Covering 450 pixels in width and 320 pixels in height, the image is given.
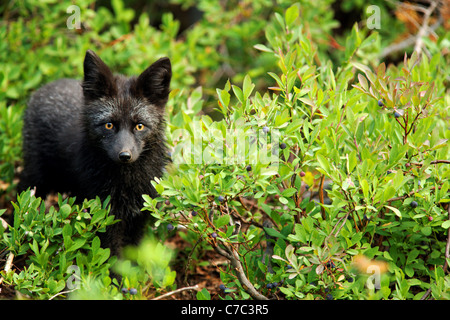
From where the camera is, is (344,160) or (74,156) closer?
(344,160)

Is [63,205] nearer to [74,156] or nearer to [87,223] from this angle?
[87,223]

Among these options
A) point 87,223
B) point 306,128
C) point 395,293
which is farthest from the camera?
point 87,223

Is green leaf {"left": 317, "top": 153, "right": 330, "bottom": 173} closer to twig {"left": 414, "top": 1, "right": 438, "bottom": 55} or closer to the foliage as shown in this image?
the foliage

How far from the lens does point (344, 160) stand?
3.35 metres

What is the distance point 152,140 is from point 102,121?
1.44 ft

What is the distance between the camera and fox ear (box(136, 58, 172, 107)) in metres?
4.02

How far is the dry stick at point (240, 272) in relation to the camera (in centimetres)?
329

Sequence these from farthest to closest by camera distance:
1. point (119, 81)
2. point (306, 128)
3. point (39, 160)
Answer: point (39, 160) < point (119, 81) < point (306, 128)

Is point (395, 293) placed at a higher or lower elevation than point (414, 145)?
lower

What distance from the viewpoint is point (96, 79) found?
401 centimetres

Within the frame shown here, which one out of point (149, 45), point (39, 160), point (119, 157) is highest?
point (149, 45)

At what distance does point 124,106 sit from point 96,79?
1.09 feet

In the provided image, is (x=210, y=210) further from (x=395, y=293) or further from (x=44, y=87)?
(x=44, y=87)

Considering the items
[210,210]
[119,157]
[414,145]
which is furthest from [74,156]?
[414,145]
